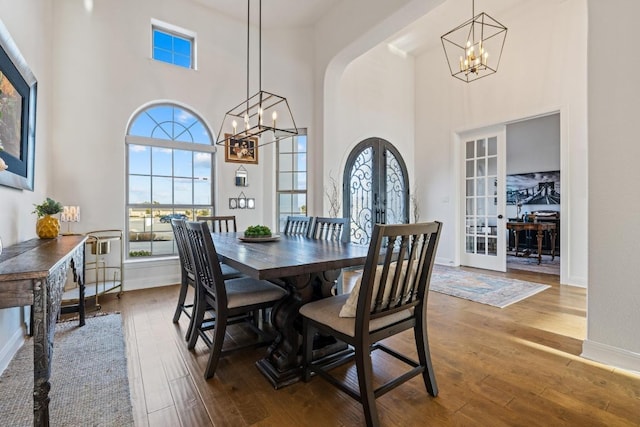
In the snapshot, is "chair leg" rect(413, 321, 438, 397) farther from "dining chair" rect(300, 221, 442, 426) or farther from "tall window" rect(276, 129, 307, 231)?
"tall window" rect(276, 129, 307, 231)

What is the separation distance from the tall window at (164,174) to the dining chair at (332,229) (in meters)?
2.16

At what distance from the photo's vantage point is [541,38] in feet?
14.6

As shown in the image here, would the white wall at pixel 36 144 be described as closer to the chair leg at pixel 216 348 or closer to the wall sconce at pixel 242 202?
the chair leg at pixel 216 348

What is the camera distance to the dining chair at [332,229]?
119 inches

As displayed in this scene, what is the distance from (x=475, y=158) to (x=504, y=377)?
4.31 metres

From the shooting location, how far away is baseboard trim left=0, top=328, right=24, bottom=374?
198 centimetres

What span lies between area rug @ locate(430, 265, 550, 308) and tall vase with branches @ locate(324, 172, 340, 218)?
6.02 feet

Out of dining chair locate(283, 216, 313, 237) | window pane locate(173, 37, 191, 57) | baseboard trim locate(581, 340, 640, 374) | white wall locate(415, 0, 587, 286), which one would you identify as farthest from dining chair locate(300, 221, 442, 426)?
window pane locate(173, 37, 191, 57)

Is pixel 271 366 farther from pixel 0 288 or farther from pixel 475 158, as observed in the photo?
pixel 475 158

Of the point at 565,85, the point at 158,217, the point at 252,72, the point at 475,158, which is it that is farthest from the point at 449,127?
the point at 158,217

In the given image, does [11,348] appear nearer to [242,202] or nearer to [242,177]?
[242,202]

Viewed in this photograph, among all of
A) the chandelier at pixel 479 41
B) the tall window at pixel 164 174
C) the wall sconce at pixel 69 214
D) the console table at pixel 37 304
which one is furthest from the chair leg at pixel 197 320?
the chandelier at pixel 479 41

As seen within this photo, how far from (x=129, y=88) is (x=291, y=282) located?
12.2 feet

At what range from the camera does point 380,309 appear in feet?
4.93
